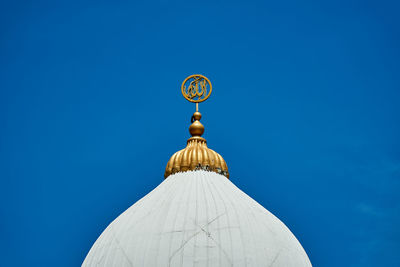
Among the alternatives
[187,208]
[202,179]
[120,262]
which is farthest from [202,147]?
[120,262]

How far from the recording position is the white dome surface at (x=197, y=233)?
2209 cm

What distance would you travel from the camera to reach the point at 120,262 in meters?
22.8

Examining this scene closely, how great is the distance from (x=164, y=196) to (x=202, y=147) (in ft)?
9.25

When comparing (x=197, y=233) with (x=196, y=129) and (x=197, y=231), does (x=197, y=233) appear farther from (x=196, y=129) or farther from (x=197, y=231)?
(x=196, y=129)

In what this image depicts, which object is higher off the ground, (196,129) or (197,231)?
(196,129)

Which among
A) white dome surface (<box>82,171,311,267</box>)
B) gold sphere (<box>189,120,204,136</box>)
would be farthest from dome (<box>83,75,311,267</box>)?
gold sphere (<box>189,120,204,136</box>)

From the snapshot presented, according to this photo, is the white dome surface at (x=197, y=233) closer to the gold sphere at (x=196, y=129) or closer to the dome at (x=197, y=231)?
the dome at (x=197, y=231)

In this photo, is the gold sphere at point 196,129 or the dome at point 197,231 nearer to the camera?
the dome at point 197,231

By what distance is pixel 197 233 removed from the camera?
22.4 m

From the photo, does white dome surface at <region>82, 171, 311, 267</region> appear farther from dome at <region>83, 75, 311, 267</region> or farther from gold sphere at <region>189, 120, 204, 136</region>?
gold sphere at <region>189, 120, 204, 136</region>

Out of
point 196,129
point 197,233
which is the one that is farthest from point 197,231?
point 196,129

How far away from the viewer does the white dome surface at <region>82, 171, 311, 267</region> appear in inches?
870

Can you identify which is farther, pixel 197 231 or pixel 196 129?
pixel 196 129

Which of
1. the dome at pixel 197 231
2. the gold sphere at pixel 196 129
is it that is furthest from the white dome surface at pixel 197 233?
the gold sphere at pixel 196 129
